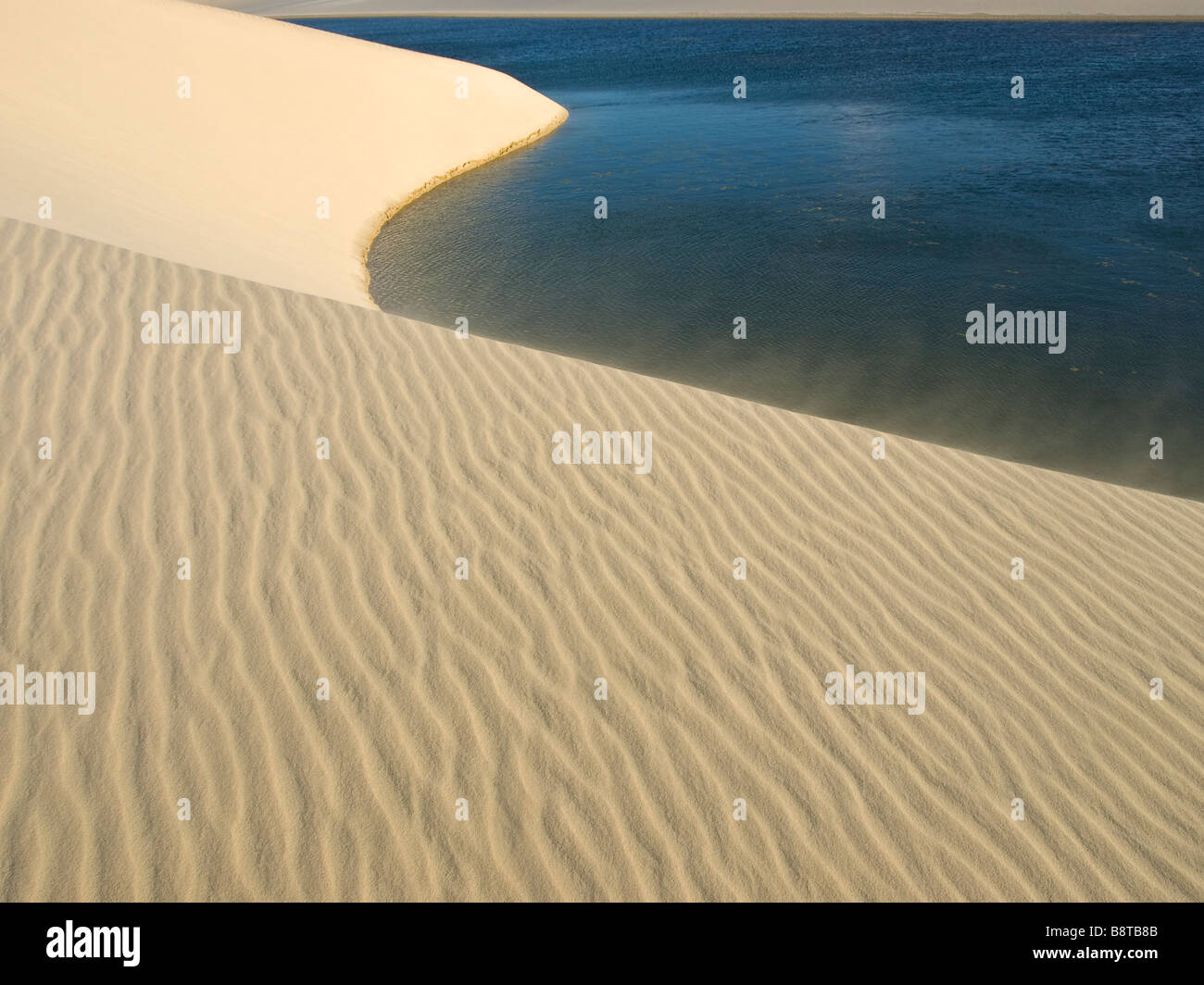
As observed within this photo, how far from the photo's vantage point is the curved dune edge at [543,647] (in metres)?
3.12

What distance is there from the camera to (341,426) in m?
5.10

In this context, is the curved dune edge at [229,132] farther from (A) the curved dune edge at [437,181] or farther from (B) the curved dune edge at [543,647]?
(B) the curved dune edge at [543,647]

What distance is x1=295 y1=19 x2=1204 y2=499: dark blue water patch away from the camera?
7.97 meters

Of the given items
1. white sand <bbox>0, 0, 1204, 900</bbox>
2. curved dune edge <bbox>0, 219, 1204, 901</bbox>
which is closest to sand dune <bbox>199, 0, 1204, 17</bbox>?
white sand <bbox>0, 0, 1204, 900</bbox>

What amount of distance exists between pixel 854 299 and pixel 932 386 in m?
2.29

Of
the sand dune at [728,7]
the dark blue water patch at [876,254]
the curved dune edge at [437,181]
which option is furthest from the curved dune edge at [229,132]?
the sand dune at [728,7]

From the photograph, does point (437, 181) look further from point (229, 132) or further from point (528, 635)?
point (528, 635)

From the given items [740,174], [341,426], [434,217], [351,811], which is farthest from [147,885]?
[740,174]

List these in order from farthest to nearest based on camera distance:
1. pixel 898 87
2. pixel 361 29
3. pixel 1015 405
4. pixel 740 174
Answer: pixel 361 29
pixel 898 87
pixel 740 174
pixel 1015 405

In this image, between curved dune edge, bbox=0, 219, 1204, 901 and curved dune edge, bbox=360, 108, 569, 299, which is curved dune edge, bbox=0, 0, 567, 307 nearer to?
curved dune edge, bbox=360, 108, 569, 299

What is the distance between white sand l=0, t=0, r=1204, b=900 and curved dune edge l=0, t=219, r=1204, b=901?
0.05 feet

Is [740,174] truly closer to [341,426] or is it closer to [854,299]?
[854,299]

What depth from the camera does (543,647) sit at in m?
3.83
